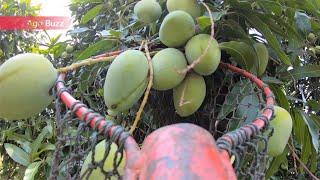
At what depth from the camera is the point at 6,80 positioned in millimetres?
540

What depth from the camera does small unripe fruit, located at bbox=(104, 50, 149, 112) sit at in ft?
1.82

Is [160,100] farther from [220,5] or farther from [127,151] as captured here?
[127,151]

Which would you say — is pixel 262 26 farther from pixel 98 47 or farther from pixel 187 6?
pixel 98 47

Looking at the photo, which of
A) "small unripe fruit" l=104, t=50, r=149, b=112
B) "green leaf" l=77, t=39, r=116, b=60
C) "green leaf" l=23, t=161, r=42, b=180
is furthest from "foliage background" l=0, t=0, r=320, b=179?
"green leaf" l=23, t=161, r=42, b=180

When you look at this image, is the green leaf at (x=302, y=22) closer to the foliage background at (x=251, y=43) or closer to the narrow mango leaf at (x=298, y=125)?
the foliage background at (x=251, y=43)

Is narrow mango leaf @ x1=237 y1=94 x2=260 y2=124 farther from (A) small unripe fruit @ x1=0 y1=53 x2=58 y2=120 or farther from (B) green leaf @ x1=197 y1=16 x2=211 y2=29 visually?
(A) small unripe fruit @ x1=0 y1=53 x2=58 y2=120

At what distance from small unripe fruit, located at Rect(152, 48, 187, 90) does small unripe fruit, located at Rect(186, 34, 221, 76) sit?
0.06 ft

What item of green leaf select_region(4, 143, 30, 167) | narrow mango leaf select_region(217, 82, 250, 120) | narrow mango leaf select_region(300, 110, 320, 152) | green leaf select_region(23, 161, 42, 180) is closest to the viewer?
narrow mango leaf select_region(217, 82, 250, 120)

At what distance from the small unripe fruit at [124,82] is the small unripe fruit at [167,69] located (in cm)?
3

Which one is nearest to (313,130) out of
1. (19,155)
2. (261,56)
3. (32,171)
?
(261,56)

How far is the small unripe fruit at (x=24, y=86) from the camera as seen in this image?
0.54 m

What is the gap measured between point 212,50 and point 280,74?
242 millimetres

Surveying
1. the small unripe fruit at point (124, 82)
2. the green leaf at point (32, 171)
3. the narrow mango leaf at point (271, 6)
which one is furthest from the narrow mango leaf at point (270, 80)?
the green leaf at point (32, 171)

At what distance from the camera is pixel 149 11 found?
2.35ft
